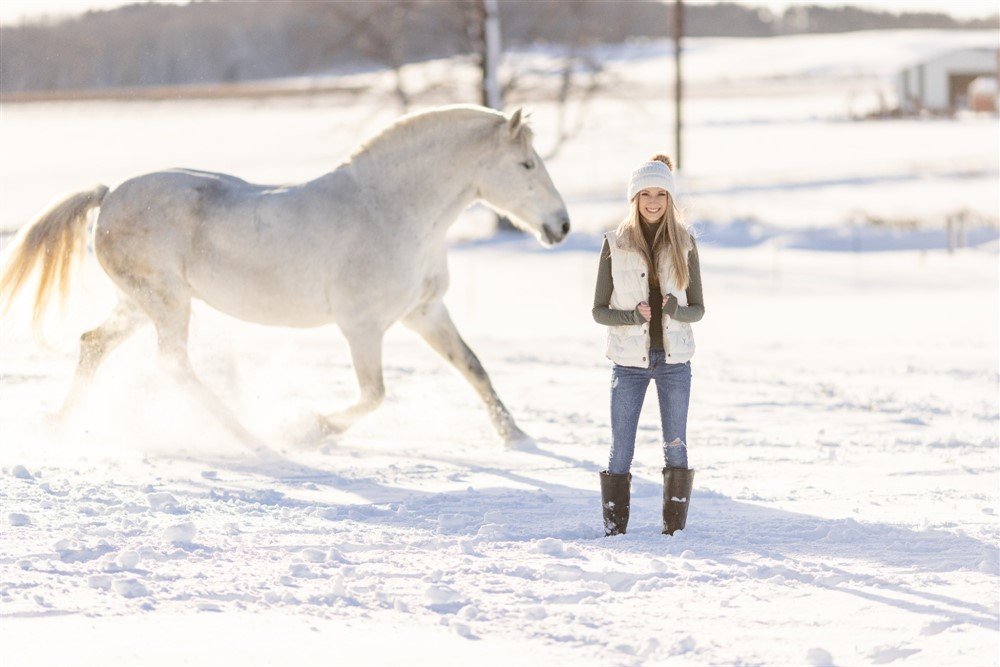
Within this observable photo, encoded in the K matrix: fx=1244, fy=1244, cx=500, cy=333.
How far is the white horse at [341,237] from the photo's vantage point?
6.39 meters

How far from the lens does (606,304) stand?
14.5 ft

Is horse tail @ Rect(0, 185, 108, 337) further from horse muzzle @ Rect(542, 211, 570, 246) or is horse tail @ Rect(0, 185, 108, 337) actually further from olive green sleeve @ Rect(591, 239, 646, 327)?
olive green sleeve @ Rect(591, 239, 646, 327)

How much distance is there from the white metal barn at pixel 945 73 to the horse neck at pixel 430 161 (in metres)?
51.6

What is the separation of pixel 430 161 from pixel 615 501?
2595mm

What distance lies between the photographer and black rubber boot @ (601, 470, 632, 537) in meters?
4.55

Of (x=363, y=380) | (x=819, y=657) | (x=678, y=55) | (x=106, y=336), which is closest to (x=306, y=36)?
(x=678, y=55)

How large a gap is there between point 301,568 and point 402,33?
17.1m

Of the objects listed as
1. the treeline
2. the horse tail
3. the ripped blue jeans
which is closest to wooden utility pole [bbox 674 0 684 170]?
the treeline

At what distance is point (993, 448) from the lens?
21.3 ft

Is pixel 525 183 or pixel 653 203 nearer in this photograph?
pixel 653 203

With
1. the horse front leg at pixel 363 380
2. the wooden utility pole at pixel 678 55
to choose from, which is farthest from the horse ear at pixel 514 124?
the wooden utility pole at pixel 678 55

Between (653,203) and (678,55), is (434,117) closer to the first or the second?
(653,203)

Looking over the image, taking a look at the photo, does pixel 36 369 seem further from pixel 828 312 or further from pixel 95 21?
pixel 828 312

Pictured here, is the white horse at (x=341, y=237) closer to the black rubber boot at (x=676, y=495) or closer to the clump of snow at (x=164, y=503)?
the clump of snow at (x=164, y=503)
